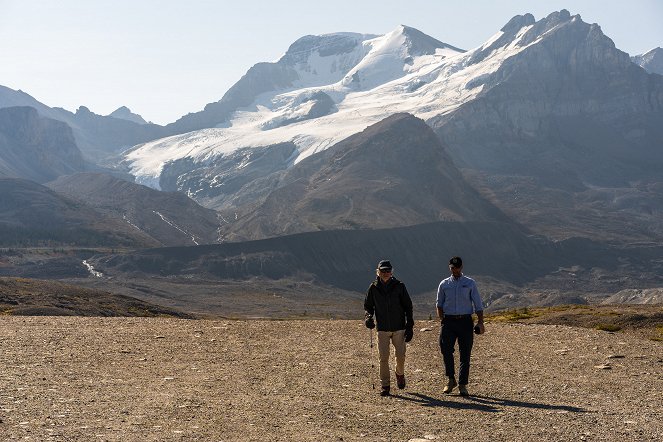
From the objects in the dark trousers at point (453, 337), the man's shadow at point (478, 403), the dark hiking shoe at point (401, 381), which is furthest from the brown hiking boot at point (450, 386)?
the dark hiking shoe at point (401, 381)

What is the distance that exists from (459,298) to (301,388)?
411 centimetres

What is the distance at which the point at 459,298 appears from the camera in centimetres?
2069

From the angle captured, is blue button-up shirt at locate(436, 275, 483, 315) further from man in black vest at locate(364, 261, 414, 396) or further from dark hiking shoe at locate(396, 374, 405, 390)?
dark hiking shoe at locate(396, 374, 405, 390)

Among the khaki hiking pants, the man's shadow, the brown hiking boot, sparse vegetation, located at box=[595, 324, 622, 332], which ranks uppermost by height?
the khaki hiking pants

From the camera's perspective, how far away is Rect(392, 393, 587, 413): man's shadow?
60.3ft

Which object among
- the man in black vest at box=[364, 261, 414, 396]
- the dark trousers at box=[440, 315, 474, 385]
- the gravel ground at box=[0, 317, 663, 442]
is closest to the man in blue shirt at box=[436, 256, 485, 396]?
the dark trousers at box=[440, 315, 474, 385]

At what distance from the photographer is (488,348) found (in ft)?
95.0

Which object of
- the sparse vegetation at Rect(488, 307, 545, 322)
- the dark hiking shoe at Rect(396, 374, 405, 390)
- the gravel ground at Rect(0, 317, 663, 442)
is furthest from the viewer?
the sparse vegetation at Rect(488, 307, 545, 322)

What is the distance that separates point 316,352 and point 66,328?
9.32 m

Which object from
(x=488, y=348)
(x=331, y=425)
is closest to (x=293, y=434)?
(x=331, y=425)

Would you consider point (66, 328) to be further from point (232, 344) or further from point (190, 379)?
point (190, 379)

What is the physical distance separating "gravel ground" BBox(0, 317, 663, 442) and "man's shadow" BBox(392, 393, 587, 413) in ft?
0.14

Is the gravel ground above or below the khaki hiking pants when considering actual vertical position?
below

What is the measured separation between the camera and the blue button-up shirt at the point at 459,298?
814 inches
